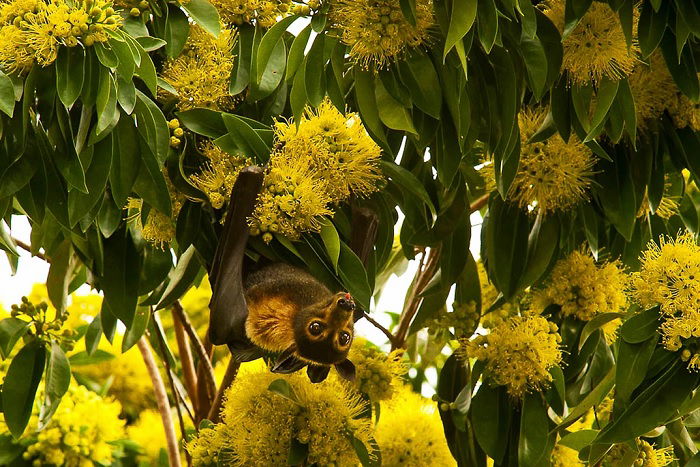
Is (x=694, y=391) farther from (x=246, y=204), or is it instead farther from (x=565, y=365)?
(x=246, y=204)

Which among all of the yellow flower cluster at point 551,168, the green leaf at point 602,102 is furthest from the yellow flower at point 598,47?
the yellow flower cluster at point 551,168

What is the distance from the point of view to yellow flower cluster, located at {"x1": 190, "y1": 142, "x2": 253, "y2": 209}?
1246mm

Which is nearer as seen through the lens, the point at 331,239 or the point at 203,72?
Answer: the point at 331,239

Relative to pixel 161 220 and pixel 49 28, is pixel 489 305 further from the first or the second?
pixel 49 28

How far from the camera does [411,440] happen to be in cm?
166

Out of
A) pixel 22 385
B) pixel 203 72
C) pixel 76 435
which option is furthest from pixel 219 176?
pixel 76 435

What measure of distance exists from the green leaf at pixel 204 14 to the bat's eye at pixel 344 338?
0.42m

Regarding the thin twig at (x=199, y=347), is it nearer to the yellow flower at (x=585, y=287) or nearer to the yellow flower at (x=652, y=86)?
→ the yellow flower at (x=585, y=287)

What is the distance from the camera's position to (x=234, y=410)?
4.85 feet

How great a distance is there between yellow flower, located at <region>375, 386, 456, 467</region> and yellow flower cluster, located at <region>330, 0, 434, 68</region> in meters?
0.59

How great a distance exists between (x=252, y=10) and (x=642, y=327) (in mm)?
656

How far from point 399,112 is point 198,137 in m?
0.27

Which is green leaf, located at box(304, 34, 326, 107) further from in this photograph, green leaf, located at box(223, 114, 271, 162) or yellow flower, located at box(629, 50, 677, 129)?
yellow flower, located at box(629, 50, 677, 129)

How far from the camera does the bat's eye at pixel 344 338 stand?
1169 millimetres
